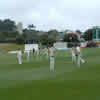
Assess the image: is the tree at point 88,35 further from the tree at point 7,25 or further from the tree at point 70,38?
the tree at point 7,25

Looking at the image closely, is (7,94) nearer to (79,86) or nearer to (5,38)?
(79,86)

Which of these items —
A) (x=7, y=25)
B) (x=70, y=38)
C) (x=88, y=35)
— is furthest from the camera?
(x=7, y=25)

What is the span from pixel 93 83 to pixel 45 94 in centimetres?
289

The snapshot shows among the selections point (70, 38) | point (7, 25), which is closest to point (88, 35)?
point (70, 38)

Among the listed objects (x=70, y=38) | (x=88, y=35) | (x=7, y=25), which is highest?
(x=7, y=25)

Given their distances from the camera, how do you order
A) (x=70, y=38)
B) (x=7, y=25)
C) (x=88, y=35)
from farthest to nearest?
(x=7, y=25)
(x=88, y=35)
(x=70, y=38)

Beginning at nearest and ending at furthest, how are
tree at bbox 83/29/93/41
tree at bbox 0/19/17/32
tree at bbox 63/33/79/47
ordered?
tree at bbox 63/33/79/47
tree at bbox 83/29/93/41
tree at bbox 0/19/17/32

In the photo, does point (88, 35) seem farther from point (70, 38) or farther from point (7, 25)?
point (7, 25)

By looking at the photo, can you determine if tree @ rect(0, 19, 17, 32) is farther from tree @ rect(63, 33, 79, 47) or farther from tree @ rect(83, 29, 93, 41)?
tree @ rect(63, 33, 79, 47)

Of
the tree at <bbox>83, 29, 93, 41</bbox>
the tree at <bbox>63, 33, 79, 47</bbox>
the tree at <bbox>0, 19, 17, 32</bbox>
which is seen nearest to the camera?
the tree at <bbox>63, 33, 79, 47</bbox>

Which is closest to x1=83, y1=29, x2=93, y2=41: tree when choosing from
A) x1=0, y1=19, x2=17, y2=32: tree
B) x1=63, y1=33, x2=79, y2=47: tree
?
x1=63, y1=33, x2=79, y2=47: tree

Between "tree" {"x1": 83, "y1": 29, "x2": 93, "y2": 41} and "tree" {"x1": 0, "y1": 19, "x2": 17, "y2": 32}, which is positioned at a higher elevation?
"tree" {"x1": 0, "y1": 19, "x2": 17, "y2": 32}

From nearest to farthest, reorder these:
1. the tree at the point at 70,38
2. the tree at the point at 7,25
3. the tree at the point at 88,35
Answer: the tree at the point at 70,38 → the tree at the point at 88,35 → the tree at the point at 7,25

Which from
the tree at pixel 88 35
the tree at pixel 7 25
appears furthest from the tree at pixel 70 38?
the tree at pixel 7 25
